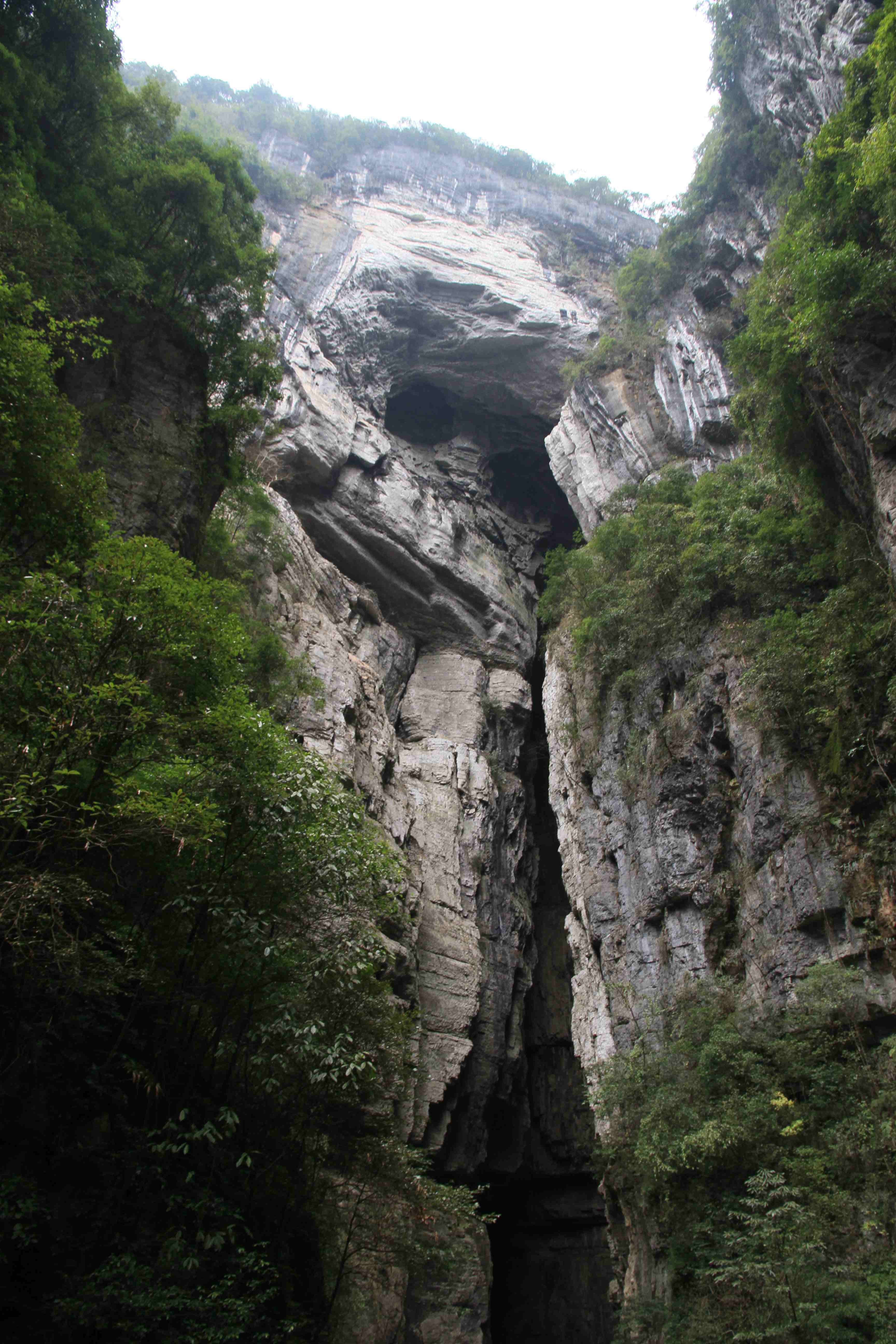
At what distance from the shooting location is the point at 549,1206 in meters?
19.4

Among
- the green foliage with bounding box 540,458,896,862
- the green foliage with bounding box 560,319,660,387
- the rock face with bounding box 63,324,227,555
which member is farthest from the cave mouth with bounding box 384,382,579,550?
the rock face with bounding box 63,324,227,555

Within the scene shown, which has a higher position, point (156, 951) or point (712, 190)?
point (712, 190)

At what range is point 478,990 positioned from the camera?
15781 mm

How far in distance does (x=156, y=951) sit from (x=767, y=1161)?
7.08 m

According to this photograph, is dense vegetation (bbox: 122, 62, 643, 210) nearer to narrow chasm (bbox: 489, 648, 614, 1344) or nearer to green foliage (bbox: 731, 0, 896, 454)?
green foliage (bbox: 731, 0, 896, 454)

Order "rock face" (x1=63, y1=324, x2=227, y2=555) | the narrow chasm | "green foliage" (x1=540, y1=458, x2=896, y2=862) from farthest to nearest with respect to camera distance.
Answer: the narrow chasm → "rock face" (x1=63, y1=324, x2=227, y2=555) → "green foliage" (x1=540, y1=458, x2=896, y2=862)

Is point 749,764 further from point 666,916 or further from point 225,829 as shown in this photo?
point 225,829

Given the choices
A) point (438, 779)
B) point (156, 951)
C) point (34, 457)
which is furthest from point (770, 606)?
point (34, 457)

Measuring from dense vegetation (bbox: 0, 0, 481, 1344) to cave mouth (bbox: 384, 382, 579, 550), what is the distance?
64.3 ft

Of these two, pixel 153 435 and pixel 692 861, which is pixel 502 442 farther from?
pixel 692 861

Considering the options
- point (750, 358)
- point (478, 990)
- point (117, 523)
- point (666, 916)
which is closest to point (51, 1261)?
point (117, 523)

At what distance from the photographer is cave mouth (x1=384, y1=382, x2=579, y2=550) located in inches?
1144

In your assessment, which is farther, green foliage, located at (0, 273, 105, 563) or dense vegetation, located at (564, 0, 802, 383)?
dense vegetation, located at (564, 0, 802, 383)

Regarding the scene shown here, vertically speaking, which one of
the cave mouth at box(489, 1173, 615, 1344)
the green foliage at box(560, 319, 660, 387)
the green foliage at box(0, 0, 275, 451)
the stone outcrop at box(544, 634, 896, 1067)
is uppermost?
the green foliage at box(560, 319, 660, 387)
